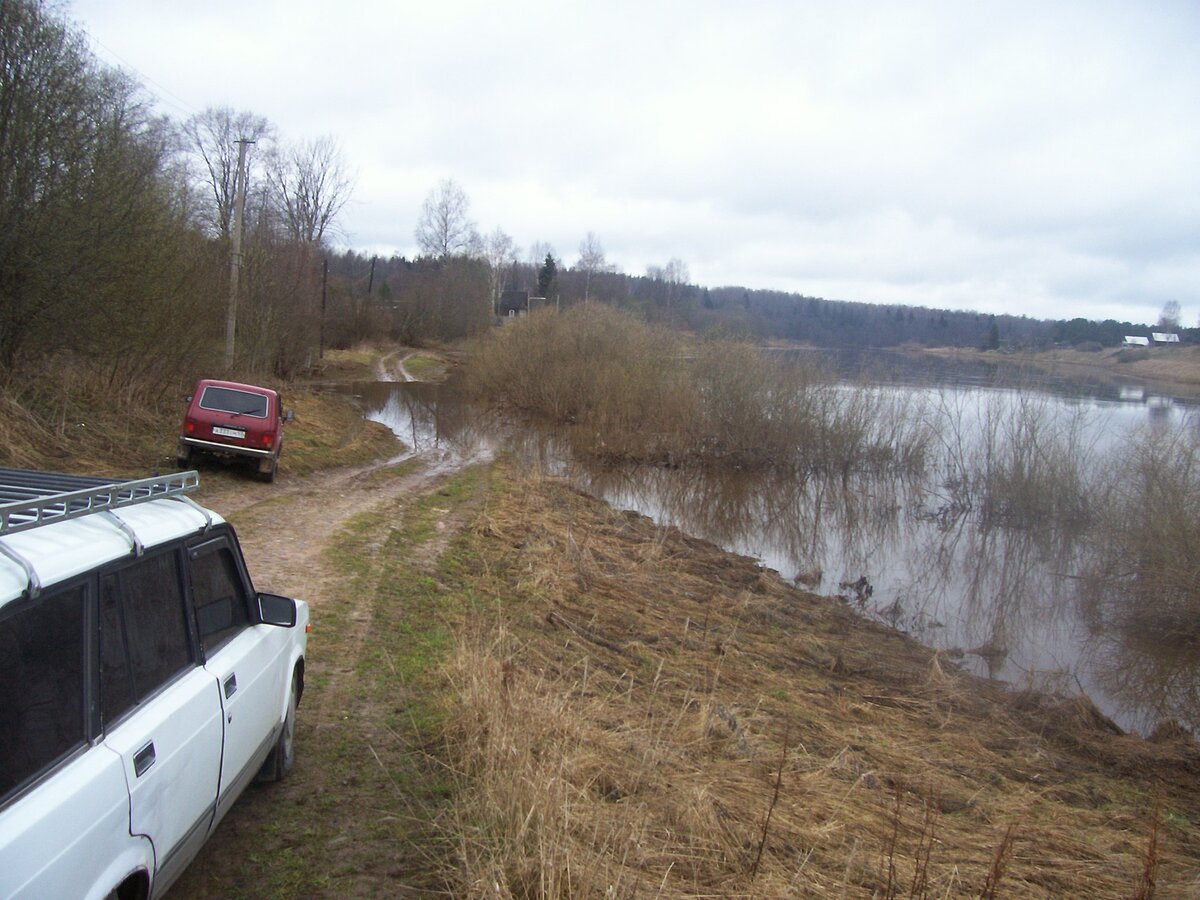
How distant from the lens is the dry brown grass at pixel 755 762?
167 inches

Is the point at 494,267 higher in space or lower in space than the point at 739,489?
higher

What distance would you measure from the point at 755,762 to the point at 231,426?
12430mm

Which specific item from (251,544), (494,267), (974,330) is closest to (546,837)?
(251,544)

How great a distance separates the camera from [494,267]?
96.1m

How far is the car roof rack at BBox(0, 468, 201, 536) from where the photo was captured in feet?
8.86

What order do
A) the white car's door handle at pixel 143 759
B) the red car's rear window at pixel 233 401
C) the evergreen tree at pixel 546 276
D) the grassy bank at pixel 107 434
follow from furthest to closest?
the evergreen tree at pixel 546 276 < the red car's rear window at pixel 233 401 < the grassy bank at pixel 107 434 < the white car's door handle at pixel 143 759

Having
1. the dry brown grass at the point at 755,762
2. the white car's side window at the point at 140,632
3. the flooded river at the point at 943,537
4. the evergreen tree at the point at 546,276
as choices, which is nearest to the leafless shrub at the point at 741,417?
the flooded river at the point at 943,537

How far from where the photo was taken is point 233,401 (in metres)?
16.0

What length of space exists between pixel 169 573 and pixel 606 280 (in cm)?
8815

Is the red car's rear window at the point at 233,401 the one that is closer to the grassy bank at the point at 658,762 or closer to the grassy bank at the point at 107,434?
the grassy bank at the point at 107,434

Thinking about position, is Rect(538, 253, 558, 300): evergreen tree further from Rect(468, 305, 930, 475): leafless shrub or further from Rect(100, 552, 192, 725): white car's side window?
Rect(100, 552, 192, 725): white car's side window

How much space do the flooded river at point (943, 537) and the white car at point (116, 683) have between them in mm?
10736

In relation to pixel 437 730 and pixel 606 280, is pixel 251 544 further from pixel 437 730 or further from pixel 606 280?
pixel 606 280

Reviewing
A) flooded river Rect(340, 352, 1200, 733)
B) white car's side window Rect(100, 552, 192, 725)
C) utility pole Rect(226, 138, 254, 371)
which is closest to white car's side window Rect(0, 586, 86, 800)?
white car's side window Rect(100, 552, 192, 725)
